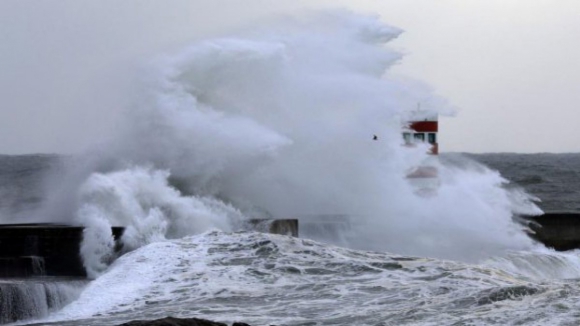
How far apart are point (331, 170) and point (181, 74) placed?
2.89 meters

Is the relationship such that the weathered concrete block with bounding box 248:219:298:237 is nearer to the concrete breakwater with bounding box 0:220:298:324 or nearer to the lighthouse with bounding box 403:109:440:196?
the concrete breakwater with bounding box 0:220:298:324

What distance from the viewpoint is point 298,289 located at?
12.0 meters

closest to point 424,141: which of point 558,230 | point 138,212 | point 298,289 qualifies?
point 558,230

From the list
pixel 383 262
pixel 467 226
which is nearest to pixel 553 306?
pixel 383 262

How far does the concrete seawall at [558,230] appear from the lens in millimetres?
18766

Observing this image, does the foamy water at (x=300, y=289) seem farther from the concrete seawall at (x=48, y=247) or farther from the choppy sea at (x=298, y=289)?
the concrete seawall at (x=48, y=247)

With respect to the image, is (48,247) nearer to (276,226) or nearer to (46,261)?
(46,261)

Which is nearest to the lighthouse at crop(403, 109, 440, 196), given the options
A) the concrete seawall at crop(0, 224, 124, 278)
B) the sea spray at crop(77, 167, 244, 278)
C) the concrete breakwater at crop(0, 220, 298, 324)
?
the sea spray at crop(77, 167, 244, 278)

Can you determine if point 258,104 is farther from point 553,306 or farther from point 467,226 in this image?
point 553,306

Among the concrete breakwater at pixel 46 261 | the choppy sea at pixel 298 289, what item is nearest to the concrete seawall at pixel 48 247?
the concrete breakwater at pixel 46 261

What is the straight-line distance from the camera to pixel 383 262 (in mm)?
13375

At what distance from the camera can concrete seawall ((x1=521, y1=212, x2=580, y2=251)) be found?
18.8 meters

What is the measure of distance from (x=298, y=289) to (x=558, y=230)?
8076 millimetres

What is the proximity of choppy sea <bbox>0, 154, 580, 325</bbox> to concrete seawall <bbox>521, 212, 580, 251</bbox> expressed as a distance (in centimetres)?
565
